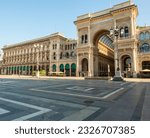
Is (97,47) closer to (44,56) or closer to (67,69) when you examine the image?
(67,69)

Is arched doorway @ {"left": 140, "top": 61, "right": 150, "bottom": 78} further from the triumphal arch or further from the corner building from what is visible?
the corner building

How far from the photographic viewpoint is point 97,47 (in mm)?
53719

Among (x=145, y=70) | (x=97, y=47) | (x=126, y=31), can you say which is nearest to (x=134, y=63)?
(x=145, y=70)

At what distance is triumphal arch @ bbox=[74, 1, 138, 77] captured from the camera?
136 feet

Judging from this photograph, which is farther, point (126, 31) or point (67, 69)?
point (67, 69)

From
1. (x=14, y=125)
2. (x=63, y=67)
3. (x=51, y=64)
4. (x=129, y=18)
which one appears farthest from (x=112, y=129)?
(x=51, y=64)

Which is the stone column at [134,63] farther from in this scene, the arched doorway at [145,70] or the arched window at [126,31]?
the arched window at [126,31]

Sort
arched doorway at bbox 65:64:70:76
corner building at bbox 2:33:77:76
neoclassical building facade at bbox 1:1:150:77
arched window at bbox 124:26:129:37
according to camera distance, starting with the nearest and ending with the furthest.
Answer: neoclassical building facade at bbox 1:1:150:77, arched window at bbox 124:26:129:37, arched doorway at bbox 65:64:70:76, corner building at bbox 2:33:77:76

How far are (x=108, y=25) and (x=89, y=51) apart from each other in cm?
1055

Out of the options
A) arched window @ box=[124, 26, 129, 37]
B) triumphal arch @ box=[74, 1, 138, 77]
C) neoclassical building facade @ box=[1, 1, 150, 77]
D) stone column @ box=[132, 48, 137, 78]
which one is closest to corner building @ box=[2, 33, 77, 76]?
neoclassical building facade @ box=[1, 1, 150, 77]

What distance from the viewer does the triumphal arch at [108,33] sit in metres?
41.3

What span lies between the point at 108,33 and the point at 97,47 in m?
6.40

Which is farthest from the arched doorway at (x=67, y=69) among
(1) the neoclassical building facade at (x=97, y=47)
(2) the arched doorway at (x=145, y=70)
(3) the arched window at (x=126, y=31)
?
(2) the arched doorway at (x=145, y=70)

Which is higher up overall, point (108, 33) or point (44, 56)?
point (108, 33)
